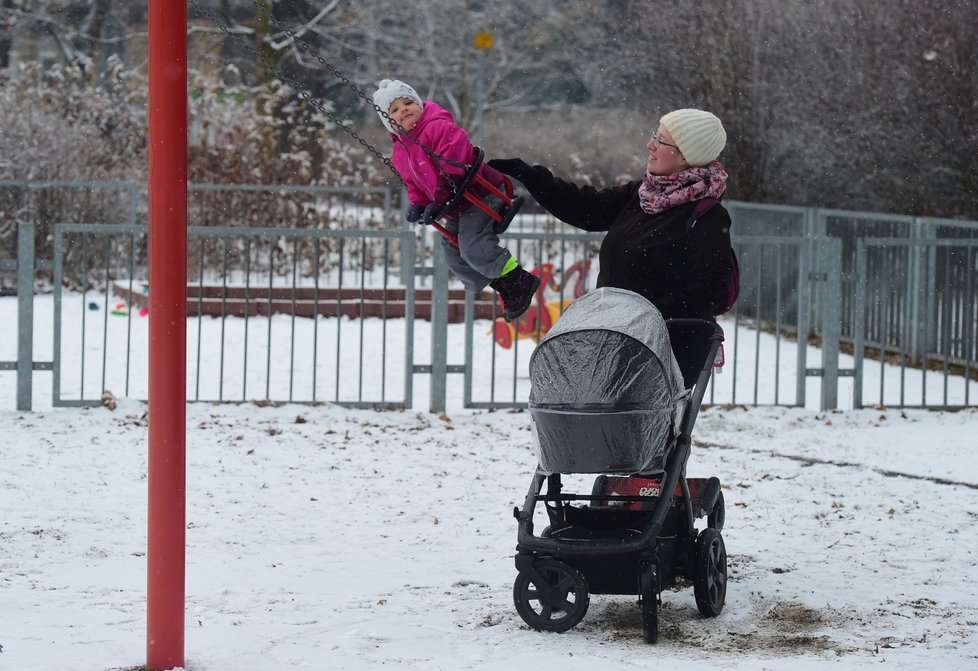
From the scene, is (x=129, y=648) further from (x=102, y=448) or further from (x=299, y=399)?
(x=299, y=399)

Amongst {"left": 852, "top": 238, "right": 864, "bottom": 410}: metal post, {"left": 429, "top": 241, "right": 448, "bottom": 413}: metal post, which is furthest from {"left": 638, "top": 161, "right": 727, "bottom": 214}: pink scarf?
{"left": 852, "top": 238, "right": 864, "bottom": 410}: metal post

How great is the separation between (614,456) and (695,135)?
126cm

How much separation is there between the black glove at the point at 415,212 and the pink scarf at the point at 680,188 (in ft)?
3.03

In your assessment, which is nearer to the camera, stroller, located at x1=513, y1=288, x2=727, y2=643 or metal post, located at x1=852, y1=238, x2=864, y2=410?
stroller, located at x1=513, y1=288, x2=727, y2=643

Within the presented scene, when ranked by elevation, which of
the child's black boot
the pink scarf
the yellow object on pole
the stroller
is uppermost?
the yellow object on pole

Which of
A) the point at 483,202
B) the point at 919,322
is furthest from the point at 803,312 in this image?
the point at 483,202

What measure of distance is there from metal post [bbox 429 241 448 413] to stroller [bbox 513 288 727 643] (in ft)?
15.5

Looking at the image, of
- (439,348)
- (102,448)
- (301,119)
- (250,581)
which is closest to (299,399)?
(439,348)

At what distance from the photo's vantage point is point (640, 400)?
484 centimetres

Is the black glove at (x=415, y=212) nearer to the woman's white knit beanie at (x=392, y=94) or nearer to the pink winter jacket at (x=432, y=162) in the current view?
the pink winter jacket at (x=432, y=162)

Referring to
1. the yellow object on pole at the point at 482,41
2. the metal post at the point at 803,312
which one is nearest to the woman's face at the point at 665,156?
the metal post at the point at 803,312

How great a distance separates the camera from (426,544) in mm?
6484

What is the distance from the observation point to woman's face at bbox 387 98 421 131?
5832 mm

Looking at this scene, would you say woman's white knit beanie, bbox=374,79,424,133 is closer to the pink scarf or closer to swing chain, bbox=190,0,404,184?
swing chain, bbox=190,0,404,184
